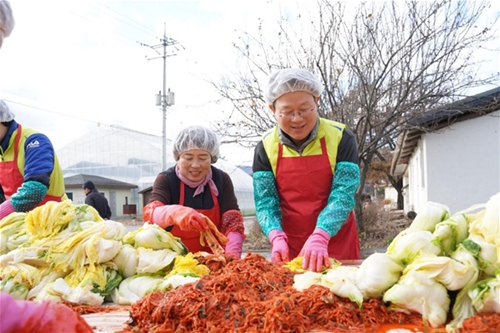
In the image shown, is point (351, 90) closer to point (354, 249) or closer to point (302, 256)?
point (354, 249)

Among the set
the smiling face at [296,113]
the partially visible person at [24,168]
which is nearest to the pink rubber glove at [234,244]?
the smiling face at [296,113]

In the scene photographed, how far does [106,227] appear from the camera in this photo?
2.42 metres

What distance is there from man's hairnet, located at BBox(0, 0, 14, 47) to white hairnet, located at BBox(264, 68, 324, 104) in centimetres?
182

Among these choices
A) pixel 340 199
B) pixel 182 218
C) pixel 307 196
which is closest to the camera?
pixel 182 218

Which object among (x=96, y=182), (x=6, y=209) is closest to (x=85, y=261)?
(x=6, y=209)

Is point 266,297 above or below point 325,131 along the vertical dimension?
below

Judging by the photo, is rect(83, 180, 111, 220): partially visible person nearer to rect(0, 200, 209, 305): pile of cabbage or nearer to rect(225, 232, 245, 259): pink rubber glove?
rect(225, 232, 245, 259): pink rubber glove

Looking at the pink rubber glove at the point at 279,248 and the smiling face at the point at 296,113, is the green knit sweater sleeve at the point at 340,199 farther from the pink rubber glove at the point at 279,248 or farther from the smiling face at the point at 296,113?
the smiling face at the point at 296,113

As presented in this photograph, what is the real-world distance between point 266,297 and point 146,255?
0.86 metres

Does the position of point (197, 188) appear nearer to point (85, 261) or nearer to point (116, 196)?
point (85, 261)

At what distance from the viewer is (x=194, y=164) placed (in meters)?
3.31

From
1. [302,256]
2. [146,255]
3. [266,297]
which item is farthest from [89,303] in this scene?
[302,256]

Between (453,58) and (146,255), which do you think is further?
(453,58)

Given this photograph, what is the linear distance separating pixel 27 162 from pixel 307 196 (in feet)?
7.31
